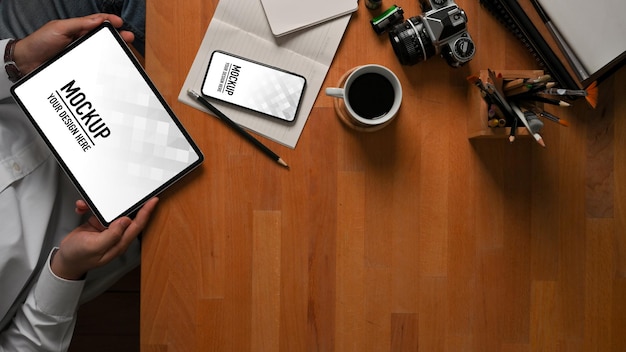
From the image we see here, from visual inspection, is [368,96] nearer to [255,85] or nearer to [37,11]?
[255,85]

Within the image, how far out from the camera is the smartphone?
0.69m

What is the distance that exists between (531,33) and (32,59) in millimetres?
801

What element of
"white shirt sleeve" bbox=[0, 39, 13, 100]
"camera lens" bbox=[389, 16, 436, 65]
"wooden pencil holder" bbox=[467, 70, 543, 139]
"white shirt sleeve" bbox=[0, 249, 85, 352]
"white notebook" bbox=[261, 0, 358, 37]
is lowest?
"white shirt sleeve" bbox=[0, 249, 85, 352]

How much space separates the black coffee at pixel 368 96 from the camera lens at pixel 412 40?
6 centimetres

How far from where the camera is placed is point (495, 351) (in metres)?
0.69

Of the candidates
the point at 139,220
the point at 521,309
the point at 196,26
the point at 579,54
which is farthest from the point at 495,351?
the point at 196,26

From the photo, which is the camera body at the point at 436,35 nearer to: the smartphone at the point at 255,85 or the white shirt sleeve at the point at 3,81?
the smartphone at the point at 255,85

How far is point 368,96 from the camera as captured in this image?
64 centimetres

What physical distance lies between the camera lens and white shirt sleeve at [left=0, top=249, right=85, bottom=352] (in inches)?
25.1

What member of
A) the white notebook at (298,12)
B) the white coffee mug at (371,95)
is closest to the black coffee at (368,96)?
the white coffee mug at (371,95)

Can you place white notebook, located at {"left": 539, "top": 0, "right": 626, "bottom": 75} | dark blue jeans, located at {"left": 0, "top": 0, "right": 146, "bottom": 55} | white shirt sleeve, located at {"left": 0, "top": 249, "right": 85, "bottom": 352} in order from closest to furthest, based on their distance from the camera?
white notebook, located at {"left": 539, "top": 0, "right": 626, "bottom": 75}
white shirt sleeve, located at {"left": 0, "top": 249, "right": 85, "bottom": 352}
dark blue jeans, located at {"left": 0, "top": 0, "right": 146, "bottom": 55}

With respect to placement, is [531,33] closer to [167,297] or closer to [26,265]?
[167,297]

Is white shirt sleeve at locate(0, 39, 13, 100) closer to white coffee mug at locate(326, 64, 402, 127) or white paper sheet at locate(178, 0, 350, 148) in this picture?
white paper sheet at locate(178, 0, 350, 148)

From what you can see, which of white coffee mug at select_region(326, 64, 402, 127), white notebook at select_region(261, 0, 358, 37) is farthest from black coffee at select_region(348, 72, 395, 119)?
white notebook at select_region(261, 0, 358, 37)
